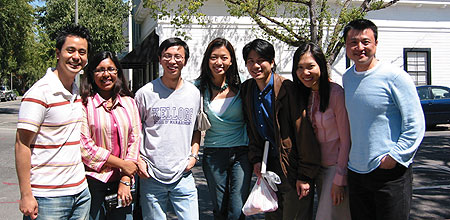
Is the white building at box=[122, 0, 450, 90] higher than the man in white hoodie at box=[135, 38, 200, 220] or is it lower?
higher

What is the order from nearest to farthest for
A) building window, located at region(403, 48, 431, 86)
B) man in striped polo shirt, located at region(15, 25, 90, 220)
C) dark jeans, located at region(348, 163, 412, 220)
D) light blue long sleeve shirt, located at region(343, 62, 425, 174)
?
man in striped polo shirt, located at region(15, 25, 90, 220), light blue long sleeve shirt, located at region(343, 62, 425, 174), dark jeans, located at region(348, 163, 412, 220), building window, located at region(403, 48, 431, 86)

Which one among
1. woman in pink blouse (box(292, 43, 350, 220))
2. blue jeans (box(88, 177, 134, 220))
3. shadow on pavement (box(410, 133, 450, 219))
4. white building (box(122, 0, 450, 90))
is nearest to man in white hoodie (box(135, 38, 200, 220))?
blue jeans (box(88, 177, 134, 220))

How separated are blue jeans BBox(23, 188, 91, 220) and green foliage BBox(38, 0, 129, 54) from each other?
62.2 ft

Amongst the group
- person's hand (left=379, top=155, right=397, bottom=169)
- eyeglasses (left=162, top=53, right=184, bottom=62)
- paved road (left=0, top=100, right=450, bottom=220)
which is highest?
eyeglasses (left=162, top=53, right=184, bottom=62)

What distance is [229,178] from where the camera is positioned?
353 centimetres

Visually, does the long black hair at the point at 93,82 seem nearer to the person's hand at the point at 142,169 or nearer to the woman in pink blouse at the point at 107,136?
the woman in pink blouse at the point at 107,136

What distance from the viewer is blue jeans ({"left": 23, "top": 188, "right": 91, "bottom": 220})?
8.33 ft

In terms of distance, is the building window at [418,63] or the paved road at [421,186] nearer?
the paved road at [421,186]

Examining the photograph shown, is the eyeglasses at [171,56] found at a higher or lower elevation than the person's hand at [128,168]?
higher

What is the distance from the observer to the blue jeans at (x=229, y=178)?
3.48 metres

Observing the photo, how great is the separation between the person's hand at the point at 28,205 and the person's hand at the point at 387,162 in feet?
7.88

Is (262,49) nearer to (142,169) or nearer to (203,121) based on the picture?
(203,121)

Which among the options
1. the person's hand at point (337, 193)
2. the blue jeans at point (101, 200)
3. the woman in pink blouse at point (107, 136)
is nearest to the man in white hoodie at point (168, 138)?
the woman in pink blouse at point (107, 136)

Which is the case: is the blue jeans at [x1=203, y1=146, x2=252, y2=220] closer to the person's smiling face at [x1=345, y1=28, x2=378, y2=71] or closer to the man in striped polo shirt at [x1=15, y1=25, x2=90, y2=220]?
the man in striped polo shirt at [x1=15, y1=25, x2=90, y2=220]
